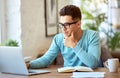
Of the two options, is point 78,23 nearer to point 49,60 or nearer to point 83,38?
point 83,38

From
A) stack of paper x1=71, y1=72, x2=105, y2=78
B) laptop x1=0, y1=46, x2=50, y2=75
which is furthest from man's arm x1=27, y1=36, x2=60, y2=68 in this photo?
stack of paper x1=71, y1=72, x2=105, y2=78

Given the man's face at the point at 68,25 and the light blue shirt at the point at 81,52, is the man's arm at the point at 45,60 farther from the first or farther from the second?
the man's face at the point at 68,25

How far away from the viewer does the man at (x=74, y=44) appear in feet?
8.23

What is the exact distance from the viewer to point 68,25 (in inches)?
101

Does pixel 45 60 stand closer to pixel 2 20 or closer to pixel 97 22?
pixel 2 20

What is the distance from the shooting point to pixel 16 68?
7.82ft

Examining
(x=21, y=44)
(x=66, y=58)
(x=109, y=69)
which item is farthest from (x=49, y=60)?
(x=21, y=44)

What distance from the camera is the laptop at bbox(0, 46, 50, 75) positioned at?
232 cm

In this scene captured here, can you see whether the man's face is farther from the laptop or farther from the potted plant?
the potted plant

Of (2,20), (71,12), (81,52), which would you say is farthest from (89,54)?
(2,20)

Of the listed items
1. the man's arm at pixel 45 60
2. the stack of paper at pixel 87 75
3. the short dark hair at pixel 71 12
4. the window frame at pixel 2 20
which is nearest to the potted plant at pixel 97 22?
the window frame at pixel 2 20

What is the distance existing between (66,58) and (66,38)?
1.02 feet

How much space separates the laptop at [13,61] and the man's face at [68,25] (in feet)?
1.20

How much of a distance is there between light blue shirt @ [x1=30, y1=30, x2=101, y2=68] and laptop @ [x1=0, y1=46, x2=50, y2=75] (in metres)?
0.27
